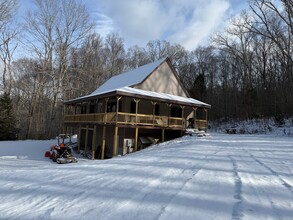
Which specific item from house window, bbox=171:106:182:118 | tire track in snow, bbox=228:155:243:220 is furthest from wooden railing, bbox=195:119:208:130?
tire track in snow, bbox=228:155:243:220

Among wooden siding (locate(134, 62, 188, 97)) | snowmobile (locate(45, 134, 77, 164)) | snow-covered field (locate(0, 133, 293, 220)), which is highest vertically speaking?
wooden siding (locate(134, 62, 188, 97))

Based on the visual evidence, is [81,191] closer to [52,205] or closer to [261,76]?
[52,205]

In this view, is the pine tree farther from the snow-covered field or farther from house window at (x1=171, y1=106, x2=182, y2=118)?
the snow-covered field

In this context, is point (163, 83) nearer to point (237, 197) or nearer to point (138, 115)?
point (138, 115)

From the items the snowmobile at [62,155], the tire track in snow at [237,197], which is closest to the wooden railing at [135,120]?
the snowmobile at [62,155]

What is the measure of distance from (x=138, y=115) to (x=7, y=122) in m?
17.4

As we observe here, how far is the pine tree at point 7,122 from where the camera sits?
26.3 metres

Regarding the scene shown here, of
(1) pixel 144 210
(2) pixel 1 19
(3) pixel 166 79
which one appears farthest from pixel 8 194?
(2) pixel 1 19

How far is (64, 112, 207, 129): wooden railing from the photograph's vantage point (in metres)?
16.7

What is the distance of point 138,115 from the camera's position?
17141mm

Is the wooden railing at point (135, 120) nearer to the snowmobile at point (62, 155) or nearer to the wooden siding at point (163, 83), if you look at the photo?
the snowmobile at point (62, 155)

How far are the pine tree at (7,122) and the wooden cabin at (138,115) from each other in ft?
25.7

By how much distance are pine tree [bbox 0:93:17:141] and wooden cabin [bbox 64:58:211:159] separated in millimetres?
7821

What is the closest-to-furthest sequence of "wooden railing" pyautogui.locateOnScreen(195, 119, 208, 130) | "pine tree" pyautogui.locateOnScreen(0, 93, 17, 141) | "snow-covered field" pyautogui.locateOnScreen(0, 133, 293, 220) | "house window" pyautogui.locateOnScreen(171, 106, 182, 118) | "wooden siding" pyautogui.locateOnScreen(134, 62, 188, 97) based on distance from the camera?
1. "snow-covered field" pyautogui.locateOnScreen(0, 133, 293, 220)
2. "wooden railing" pyautogui.locateOnScreen(195, 119, 208, 130)
3. "wooden siding" pyautogui.locateOnScreen(134, 62, 188, 97)
4. "house window" pyautogui.locateOnScreen(171, 106, 182, 118)
5. "pine tree" pyautogui.locateOnScreen(0, 93, 17, 141)
